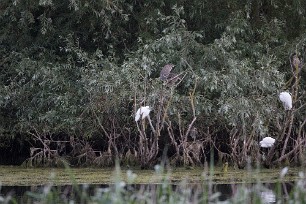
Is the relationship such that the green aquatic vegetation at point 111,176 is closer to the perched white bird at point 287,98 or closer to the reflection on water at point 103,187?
the reflection on water at point 103,187

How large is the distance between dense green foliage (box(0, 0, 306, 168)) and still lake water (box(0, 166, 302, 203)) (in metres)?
0.57

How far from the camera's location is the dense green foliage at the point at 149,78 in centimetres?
1177

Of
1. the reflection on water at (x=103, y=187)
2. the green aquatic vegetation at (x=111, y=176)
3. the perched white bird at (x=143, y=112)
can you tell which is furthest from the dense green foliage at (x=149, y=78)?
the reflection on water at (x=103, y=187)

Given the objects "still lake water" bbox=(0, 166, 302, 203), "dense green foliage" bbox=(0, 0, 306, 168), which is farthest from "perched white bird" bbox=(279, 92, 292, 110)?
"still lake water" bbox=(0, 166, 302, 203)

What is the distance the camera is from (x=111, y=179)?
9961 mm

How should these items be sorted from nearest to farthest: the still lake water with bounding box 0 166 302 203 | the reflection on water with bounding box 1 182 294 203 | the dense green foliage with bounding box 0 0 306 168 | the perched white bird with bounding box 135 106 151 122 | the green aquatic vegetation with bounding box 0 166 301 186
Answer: the reflection on water with bounding box 1 182 294 203
the still lake water with bounding box 0 166 302 203
the green aquatic vegetation with bounding box 0 166 301 186
the perched white bird with bounding box 135 106 151 122
the dense green foliage with bounding box 0 0 306 168

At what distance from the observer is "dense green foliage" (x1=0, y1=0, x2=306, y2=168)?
38.6ft

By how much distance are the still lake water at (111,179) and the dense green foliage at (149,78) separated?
0.57 meters

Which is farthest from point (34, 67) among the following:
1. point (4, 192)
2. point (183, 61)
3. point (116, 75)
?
point (4, 192)

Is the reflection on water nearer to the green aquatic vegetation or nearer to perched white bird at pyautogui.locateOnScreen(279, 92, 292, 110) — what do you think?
the green aquatic vegetation

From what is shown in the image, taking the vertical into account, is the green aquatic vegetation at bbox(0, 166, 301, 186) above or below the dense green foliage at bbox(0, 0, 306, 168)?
below

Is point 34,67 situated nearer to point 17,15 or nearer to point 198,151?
point 17,15

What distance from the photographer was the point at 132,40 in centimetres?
1384

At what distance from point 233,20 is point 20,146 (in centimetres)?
444
